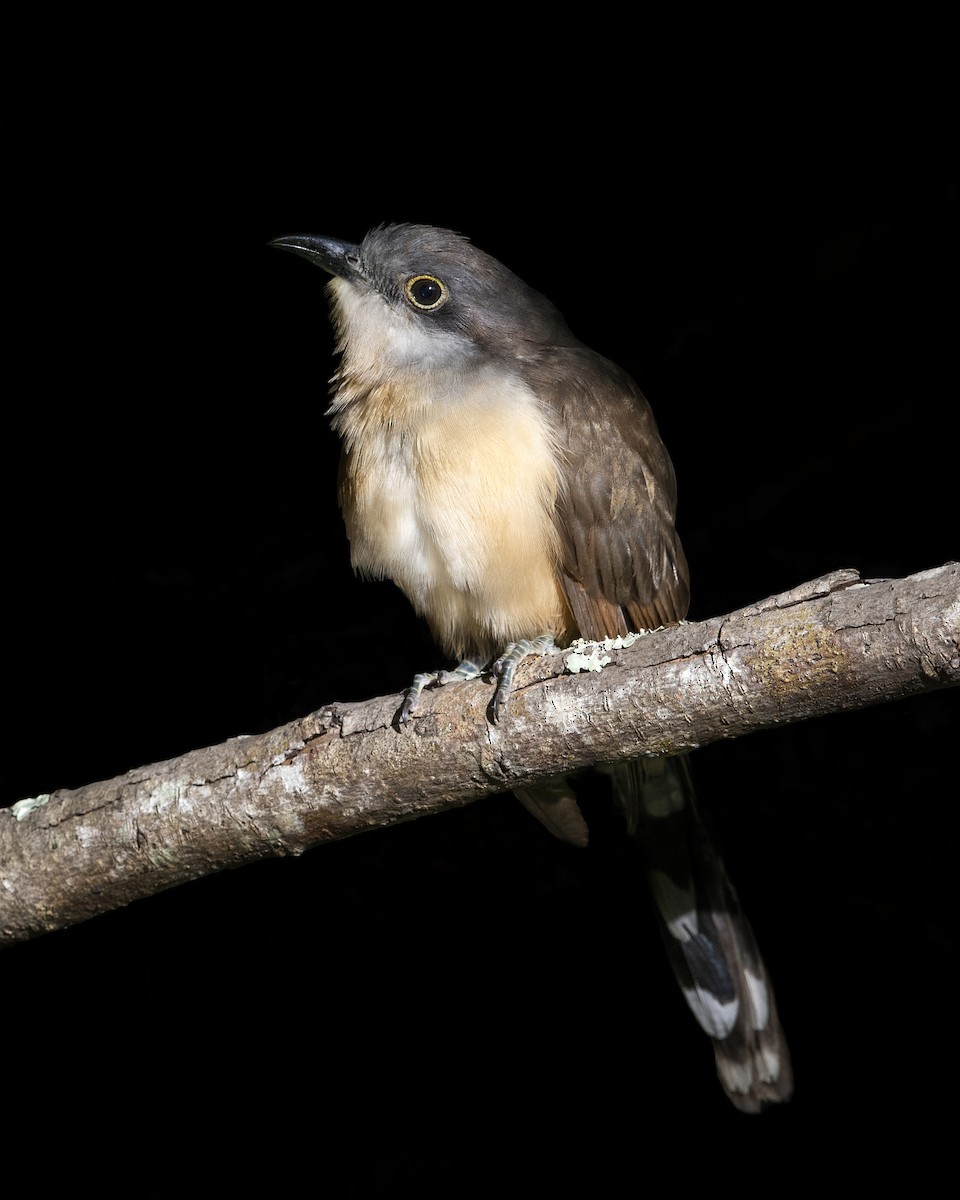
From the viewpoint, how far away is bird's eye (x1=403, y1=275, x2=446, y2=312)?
3.46m

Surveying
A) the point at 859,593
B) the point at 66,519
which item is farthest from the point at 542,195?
the point at 859,593

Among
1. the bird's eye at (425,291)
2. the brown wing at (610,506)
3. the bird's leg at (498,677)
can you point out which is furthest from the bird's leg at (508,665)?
the bird's eye at (425,291)

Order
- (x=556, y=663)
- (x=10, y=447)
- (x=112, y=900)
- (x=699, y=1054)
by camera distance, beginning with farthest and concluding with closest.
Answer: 1. (x=10, y=447)
2. (x=699, y=1054)
3. (x=112, y=900)
4. (x=556, y=663)

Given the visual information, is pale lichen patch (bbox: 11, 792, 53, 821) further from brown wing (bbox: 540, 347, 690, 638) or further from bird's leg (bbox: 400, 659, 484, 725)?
brown wing (bbox: 540, 347, 690, 638)

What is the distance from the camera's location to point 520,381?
328cm

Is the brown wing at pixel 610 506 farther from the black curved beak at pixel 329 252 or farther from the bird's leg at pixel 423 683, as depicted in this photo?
the black curved beak at pixel 329 252

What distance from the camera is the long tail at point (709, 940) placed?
3494 mm

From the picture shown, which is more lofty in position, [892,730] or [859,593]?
[892,730]

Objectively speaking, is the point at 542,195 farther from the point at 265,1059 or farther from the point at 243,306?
the point at 265,1059

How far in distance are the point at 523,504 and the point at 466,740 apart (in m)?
0.79

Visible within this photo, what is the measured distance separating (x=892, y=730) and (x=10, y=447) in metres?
3.54

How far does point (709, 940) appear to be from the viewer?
3.55 meters

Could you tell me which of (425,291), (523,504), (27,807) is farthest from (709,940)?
(425,291)

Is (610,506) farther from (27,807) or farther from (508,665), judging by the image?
(27,807)
